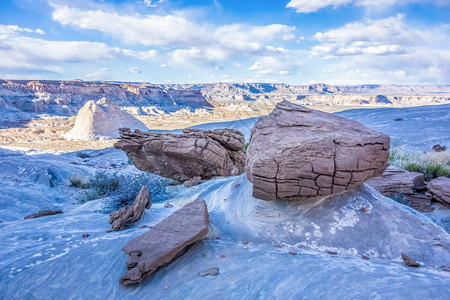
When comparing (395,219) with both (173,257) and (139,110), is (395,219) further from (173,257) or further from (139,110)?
(139,110)

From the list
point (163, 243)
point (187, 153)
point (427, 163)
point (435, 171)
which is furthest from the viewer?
point (427, 163)

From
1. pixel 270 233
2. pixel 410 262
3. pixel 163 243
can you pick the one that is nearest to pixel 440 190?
pixel 410 262

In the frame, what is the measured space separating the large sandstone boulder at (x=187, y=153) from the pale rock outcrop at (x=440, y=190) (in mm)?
4355

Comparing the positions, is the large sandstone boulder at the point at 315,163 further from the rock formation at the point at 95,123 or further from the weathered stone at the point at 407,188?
the rock formation at the point at 95,123

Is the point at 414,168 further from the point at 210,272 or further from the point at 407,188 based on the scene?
the point at 210,272

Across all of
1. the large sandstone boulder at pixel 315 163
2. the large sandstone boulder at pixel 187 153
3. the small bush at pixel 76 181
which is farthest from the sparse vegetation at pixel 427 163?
the small bush at pixel 76 181

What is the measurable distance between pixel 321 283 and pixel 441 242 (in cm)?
187

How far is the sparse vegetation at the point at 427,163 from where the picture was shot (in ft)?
22.1

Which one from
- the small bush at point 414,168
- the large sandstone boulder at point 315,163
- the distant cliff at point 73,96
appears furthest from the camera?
the distant cliff at point 73,96

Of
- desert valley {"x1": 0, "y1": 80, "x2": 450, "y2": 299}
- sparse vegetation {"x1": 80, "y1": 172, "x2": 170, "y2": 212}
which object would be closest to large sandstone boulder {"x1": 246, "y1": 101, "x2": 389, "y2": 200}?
desert valley {"x1": 0, "y1": 80, "x2": 450, "y2": 299}

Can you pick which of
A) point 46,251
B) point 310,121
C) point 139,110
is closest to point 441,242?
point 310,121

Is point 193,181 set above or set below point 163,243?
below

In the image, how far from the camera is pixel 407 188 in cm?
582

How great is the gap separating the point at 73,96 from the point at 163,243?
7273 centimetres
